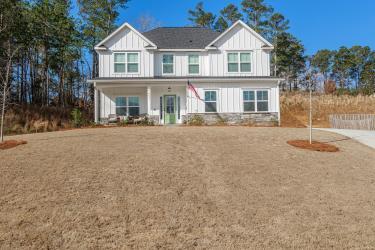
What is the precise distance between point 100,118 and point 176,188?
15.2 meters

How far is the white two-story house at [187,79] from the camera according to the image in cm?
2002

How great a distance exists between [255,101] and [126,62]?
9942mm

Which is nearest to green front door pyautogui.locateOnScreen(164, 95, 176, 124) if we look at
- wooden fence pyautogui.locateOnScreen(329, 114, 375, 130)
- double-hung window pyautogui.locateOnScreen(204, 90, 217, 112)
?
double-hung window pyautogui.locateOnScreen(204, 90, 217, 112)

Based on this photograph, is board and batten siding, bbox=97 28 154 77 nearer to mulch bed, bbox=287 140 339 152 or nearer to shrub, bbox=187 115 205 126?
shrub, bbox=187 115 205 126

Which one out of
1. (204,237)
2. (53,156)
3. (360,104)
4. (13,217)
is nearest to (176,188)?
(204,237)

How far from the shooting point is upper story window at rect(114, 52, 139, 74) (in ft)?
67.6

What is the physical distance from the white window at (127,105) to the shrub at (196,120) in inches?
159

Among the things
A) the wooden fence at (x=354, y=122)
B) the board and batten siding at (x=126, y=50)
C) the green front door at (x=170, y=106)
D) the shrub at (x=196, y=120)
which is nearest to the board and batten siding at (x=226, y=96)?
the shrub at (x=196, y=120)

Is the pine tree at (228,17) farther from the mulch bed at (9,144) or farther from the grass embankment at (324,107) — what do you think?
the mulch bed at (9,144)

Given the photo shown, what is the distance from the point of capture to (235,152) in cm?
991

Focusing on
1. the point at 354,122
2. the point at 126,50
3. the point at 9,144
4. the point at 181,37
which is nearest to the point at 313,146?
the point at 354,122

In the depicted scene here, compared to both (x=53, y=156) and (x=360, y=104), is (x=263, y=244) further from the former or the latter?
(x=360, y=104)

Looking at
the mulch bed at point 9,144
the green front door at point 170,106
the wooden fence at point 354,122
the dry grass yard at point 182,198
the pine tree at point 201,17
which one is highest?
the pine tree at point 201,17

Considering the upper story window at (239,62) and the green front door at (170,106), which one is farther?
the upper story window at (239,62)
